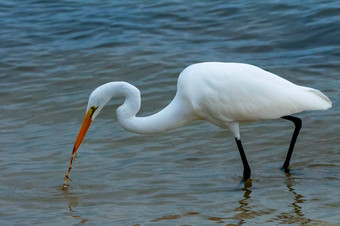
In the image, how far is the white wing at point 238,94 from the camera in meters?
6.04

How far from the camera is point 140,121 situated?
19.9ft

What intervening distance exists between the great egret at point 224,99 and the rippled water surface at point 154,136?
1.51ft

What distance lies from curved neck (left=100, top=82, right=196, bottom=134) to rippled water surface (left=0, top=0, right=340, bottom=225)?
1.60ft

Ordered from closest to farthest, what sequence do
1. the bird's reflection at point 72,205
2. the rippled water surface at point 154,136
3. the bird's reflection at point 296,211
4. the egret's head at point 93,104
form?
the bird's reflection at point 296,211, the bird's reflection at point 72,205, the rippled water surface at point 154,136, the egret's head at point 93,104

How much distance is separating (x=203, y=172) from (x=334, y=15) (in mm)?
5715

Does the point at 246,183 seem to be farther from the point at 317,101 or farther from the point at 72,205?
the point at 72,205

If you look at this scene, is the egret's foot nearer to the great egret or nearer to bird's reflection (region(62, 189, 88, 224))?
the great egret

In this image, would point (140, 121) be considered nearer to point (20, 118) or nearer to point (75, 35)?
point (20, 118)

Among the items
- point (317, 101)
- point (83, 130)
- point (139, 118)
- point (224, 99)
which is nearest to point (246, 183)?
point (224, 99)

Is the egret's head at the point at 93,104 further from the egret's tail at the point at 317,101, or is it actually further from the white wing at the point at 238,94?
the egret's tail at the point at 317,101

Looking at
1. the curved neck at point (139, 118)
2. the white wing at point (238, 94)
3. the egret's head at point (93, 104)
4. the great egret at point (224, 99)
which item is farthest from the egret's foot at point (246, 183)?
the egret's head at point (93, 104)

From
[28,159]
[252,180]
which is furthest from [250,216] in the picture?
[28,159]

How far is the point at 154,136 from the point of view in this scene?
7.54 metres

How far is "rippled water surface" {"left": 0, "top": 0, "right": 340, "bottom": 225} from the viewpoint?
557 cm
